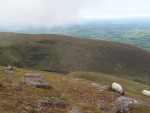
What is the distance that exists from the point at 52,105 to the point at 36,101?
217cm

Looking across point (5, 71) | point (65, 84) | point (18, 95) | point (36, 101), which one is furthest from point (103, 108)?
point (5, 71)

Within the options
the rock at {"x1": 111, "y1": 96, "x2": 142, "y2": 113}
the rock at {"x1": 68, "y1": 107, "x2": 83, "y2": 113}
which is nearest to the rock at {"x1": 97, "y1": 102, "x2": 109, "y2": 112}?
the rock at {"x1": 111, "y1": 96, "x2": 142, "y2": 113}

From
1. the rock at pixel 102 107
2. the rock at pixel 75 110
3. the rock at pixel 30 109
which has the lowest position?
the rock at pixel 102 107

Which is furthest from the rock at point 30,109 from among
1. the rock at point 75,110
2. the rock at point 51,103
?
the rock at point 75,110

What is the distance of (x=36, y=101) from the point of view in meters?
31.1

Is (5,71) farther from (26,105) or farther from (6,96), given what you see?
(26,105)

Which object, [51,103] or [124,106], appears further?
[51,103]

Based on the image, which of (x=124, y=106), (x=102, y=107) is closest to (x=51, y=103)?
(x=102, y=107)

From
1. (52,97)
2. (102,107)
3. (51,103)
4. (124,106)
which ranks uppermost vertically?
(124,106)

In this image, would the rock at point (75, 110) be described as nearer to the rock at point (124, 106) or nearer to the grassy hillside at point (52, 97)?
the grassy hillside at point (52, 97)

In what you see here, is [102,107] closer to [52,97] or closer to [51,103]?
[51,103]

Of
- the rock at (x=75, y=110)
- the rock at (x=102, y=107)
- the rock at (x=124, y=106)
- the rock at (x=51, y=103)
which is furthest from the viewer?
the rock at (x=102, y=107)

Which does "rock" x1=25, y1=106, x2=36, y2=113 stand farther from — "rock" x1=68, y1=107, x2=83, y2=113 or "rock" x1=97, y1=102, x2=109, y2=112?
"rock" x1=97, y1=102, x2=109, y2=112

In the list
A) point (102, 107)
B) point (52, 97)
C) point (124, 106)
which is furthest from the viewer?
point (52, 97)
